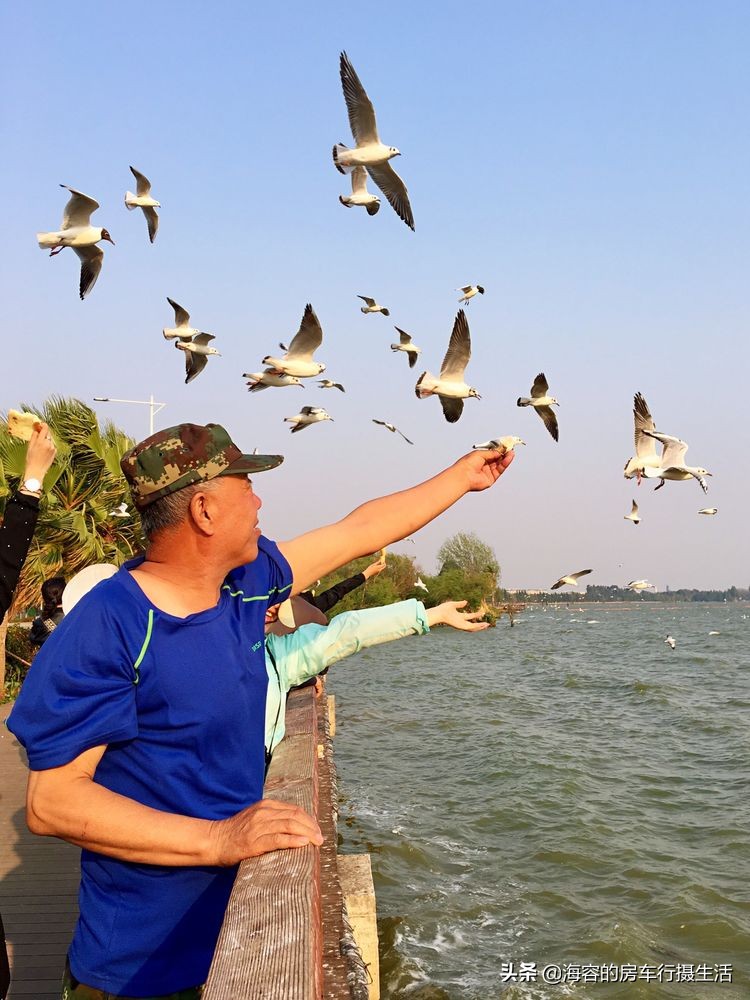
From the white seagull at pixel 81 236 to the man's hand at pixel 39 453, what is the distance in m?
5.92

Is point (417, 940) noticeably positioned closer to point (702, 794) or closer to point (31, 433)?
point (31, 433)

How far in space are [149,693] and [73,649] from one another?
0.19 meters

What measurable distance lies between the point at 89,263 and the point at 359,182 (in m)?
3.24

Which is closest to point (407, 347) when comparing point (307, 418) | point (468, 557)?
point (307, 418)

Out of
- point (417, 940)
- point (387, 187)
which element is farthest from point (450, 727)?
point (387, 187)

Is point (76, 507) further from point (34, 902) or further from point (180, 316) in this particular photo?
point (34, 902)

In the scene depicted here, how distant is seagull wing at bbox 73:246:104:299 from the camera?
28.0ft

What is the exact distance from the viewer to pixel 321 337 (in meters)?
9.50

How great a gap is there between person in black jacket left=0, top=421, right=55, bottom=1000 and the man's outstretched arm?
3.19 feet

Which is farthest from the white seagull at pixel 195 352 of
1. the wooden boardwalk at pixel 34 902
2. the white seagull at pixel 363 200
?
the wooden boardwalk at pixel 34 902

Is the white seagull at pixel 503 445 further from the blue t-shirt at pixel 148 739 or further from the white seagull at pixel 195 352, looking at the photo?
the white seagull at pixel 195 352

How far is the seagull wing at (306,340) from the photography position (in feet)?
30.8

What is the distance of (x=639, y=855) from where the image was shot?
1146cm

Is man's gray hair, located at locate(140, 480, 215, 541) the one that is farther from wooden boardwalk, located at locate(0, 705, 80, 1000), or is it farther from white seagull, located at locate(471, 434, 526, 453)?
wooden boardwalk, located at locate(0, 705, 80, 1000)
